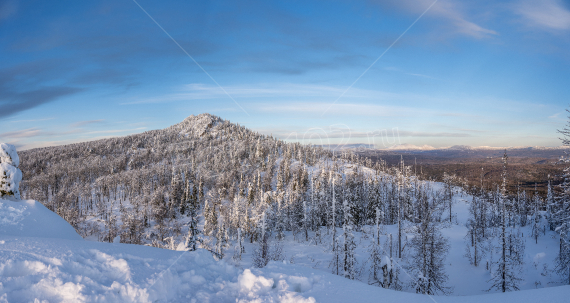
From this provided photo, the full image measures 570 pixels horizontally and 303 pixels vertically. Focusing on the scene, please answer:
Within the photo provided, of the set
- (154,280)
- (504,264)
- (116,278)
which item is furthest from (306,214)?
(116,278)

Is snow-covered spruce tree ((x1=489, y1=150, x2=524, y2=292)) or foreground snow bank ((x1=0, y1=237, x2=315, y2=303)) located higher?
foreground snow bank ((x1=0, y1=237, x2=315, y2=303))

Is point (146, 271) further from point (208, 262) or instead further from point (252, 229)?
point (252, 229)

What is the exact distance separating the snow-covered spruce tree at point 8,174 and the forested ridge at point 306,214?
12564 millimetres

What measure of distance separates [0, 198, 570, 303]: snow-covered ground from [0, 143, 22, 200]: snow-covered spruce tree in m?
11.3

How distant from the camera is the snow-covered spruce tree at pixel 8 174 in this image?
13.8m

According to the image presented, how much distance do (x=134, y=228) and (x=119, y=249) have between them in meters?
57.0

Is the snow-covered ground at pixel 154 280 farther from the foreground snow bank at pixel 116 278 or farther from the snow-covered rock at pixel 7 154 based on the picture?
the snow-covered rock at pixel 7 154

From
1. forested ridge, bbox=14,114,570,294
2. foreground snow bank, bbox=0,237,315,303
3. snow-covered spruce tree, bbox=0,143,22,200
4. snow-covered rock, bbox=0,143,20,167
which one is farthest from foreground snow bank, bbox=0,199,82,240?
forested ridge, bbox=14,114,570,294

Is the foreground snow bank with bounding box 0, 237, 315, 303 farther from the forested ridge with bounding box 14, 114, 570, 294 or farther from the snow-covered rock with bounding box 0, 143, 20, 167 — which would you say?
the snow-covered rock with bounding box 0, 143, 20, 167

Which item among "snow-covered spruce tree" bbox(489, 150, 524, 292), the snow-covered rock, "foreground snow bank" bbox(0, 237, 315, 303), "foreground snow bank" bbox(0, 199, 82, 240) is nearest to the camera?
"foreground snow bank" bbox(0, 237, 315, 303)

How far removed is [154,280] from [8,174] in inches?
639

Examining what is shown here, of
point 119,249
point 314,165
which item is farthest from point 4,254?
point 314,165

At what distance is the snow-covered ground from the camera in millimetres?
4406

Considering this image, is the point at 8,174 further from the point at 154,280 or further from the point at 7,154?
the point at 154,280
